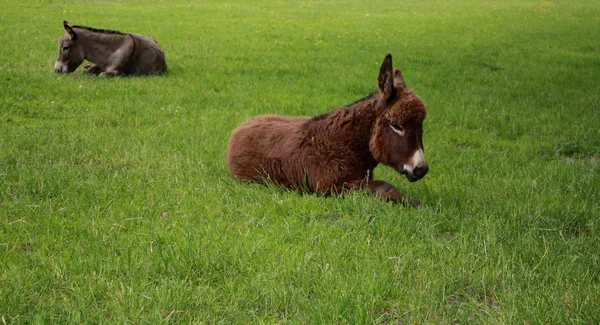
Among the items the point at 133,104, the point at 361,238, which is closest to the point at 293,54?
the point at 133,104

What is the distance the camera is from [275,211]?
6246mm

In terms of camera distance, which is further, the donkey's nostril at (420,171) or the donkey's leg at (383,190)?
the donkey's leg at (383,190)

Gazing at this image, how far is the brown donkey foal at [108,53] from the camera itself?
14.7 meters

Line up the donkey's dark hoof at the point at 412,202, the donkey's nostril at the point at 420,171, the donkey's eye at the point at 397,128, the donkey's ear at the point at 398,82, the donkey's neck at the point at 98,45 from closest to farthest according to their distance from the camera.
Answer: the donkey's nostril at the point at 420,171 → the donkey's dark hoof at the point at 412,202 → the donkey's eye at the point at 397,128 → the donkey's ear at the point at 398,82 → the donkey's neck at the point at 98,45

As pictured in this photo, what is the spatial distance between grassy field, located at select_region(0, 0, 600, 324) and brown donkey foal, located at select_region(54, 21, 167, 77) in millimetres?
492

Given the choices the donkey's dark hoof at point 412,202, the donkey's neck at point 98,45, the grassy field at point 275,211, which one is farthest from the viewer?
the donkey's neck at point 98,45

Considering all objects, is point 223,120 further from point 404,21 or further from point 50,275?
point 404,21

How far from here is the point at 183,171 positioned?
7.73 m

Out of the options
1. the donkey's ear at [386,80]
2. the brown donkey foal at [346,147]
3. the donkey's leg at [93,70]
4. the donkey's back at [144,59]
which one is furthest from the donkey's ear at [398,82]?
the donkey's leg at [93,70]

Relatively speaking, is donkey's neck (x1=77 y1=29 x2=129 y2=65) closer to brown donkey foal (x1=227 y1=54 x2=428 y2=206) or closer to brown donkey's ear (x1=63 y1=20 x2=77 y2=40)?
brown donkey's ear (x1=63 y1=20 x2=77 y2=40)

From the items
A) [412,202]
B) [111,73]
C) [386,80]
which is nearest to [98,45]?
[111,73]

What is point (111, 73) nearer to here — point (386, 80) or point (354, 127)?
point (354, 127)

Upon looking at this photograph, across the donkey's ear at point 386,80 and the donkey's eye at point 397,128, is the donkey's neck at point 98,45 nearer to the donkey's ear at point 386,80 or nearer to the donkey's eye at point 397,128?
the donkey's ear at point 386,80

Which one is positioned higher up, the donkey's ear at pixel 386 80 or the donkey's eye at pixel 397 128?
the donkey's ear at pixel 386 80
